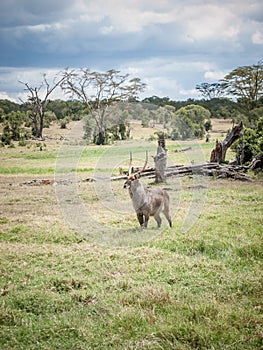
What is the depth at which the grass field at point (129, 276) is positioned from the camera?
14.5 ft

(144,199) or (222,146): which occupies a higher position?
(222,146)

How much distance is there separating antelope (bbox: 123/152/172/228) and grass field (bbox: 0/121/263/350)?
40 centimetres

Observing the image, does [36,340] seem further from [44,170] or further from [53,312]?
[44,170]

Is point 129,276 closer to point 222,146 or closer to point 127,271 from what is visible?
point 127,271

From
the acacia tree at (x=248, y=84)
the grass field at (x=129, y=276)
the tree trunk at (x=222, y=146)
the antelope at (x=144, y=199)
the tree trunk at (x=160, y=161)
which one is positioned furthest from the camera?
the acacia tree at (x=248, y=84)

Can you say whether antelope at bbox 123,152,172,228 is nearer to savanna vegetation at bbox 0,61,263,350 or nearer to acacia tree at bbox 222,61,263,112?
savanna vegetation at bbox 0,61,263,350

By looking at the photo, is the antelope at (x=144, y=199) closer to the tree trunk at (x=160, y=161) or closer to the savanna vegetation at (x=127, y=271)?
the savanna vegetation at (x=127, y=271)

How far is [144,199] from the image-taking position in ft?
27.1

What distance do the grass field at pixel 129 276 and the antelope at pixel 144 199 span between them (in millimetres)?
401

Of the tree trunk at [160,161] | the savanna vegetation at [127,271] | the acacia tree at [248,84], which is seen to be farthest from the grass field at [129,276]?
the acacia tree at [248,84]

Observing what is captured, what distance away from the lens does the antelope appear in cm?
820

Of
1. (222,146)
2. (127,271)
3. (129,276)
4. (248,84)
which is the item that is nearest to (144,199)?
(127,271)

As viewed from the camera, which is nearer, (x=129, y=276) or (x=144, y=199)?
(x=129, y=276)

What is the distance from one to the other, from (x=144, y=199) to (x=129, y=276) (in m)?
2.46
